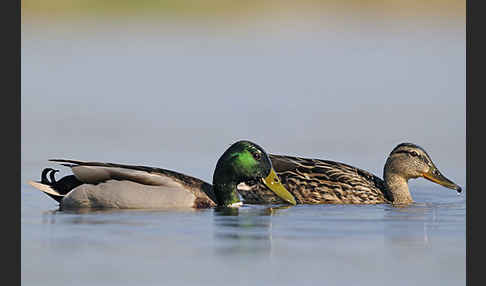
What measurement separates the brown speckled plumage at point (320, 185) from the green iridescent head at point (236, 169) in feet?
1.99

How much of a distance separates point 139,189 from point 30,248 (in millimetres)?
2514

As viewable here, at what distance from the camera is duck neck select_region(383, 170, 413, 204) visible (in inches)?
615

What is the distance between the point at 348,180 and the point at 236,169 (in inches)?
58.8

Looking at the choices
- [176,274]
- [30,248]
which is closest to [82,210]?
[30,248]

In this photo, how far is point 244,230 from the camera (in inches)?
514

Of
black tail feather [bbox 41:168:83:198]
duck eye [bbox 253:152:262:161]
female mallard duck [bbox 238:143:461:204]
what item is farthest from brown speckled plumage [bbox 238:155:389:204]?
black tail feather [bbox 41:168:83:198]

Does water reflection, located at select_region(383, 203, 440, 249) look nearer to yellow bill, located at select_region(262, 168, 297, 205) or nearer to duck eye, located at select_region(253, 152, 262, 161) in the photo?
yellow bill, located at select_region(262, 168, 297, 205)

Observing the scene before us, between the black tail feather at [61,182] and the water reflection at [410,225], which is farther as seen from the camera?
the black tail feather at [61,182]

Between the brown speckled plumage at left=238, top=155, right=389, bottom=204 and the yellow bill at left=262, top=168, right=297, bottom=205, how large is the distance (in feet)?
1.44

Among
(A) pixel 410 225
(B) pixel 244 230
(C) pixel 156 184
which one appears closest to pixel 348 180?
(A) pixel 410 225

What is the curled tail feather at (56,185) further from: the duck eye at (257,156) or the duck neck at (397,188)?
the duck neck at (397,188)

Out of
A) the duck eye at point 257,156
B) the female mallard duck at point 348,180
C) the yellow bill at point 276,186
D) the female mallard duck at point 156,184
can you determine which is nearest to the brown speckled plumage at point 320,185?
the female mallard duck at point 348,180

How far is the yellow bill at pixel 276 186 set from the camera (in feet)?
48.5

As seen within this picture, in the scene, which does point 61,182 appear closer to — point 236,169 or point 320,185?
point 236,169
